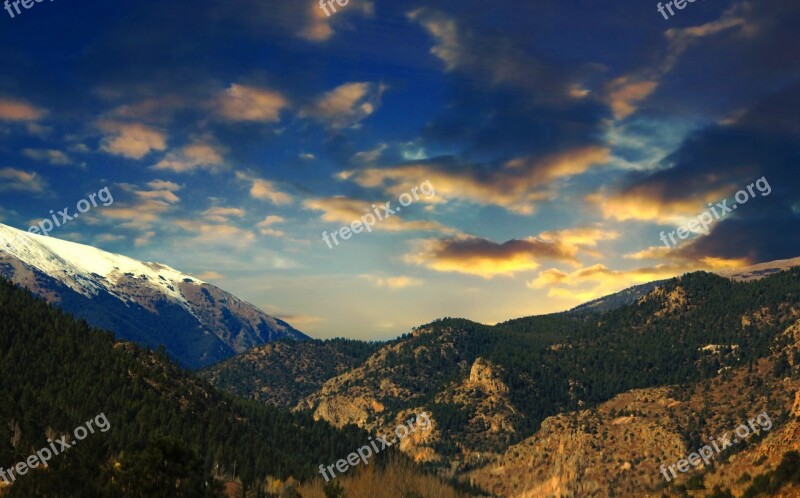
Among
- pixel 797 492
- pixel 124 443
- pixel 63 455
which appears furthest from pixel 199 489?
pixel 797 492

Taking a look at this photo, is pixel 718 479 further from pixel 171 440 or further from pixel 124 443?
pixel 124 443

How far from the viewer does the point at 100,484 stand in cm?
11412

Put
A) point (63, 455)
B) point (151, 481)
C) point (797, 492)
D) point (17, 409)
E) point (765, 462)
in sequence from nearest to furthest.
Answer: point (797, 492)
point (151, 481)
point (63, 455)
point (765, 462)
point (17, 409)

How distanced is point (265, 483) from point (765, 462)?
12969 cm

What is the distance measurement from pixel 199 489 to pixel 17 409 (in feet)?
278

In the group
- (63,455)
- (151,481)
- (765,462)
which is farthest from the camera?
(765,462)

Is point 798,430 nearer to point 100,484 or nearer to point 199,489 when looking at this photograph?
point 199,489

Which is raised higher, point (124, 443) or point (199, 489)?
point (124, 443)

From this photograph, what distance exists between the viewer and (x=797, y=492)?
3947 inches

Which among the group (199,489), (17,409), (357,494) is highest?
(17,409)

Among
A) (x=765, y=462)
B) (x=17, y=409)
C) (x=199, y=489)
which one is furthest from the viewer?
(x=17, y=409)

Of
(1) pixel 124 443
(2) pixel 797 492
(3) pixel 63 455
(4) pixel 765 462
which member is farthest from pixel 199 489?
(4) pixel 765 462

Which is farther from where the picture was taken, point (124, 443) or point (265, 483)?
point (265, 483)

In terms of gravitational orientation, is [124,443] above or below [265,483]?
above
